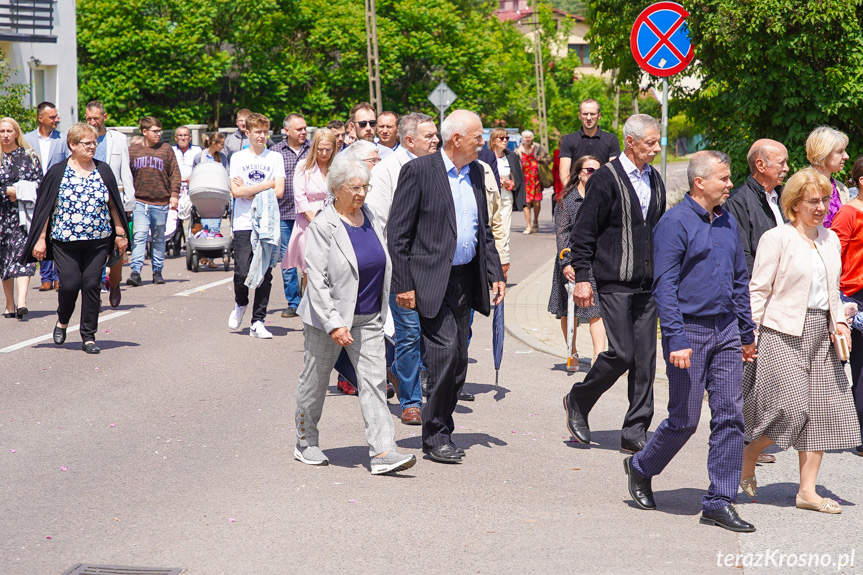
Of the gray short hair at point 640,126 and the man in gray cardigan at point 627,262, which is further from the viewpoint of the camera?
the man in gray cardigan at point 627,262

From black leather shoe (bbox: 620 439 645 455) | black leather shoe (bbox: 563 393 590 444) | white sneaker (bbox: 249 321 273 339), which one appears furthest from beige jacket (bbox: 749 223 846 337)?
white sneaker (bbox: 249 321 273 339)

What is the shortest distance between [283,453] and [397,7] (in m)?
48.6

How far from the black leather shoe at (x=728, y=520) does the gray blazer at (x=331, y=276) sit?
2141mm

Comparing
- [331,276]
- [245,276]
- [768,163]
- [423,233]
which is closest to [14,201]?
[245,276]

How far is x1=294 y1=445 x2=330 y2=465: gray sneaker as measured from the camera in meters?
6.37

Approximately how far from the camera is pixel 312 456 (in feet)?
21.0

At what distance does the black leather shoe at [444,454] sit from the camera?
6.50 meters

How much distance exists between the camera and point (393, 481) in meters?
6.12

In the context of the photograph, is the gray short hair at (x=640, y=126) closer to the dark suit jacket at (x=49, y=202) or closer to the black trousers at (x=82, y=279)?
the dark suit jacket at (x=49, y=202)

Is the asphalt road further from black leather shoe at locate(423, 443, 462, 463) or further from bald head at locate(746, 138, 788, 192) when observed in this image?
bald head at locate(746, 138, 788, 192)

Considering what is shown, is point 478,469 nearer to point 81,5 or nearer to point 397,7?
point 81,5

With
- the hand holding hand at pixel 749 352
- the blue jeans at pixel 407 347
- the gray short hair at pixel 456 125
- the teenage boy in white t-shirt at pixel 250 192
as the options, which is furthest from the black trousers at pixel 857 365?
the teenage boy in white t-shirt at pixel 250 192

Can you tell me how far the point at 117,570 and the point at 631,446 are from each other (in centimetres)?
332

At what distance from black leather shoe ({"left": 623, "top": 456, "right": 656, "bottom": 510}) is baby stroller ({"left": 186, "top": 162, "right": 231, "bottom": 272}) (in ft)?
36.1
